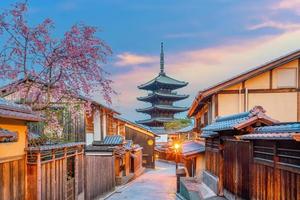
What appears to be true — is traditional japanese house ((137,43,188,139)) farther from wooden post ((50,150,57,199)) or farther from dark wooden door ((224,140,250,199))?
wooden post ((50,150,57,199))

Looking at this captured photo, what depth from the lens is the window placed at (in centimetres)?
1609

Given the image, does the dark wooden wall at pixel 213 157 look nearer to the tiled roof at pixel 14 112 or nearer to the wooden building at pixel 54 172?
the wooden building at pixel 54 172

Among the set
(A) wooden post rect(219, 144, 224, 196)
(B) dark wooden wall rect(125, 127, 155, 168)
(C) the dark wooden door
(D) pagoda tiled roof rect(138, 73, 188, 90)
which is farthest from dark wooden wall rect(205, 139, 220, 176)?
(D) pagoda tiled roof rect(138, 73, 188, 90)

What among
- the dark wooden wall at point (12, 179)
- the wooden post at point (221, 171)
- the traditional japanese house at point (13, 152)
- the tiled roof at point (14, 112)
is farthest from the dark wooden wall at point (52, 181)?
the wooden post at point (221, 171)

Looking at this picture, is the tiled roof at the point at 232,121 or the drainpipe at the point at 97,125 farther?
the drainpipe at the point at 97,125

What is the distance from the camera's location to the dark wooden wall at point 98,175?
15.1 meters

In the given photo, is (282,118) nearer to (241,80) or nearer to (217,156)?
(241,80)

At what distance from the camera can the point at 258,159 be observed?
8539 millimetres

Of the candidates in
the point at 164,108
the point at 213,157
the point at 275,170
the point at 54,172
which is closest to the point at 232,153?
the point at 275,170

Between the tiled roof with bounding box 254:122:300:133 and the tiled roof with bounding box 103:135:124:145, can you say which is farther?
the tiled roof with bounding box 103:135:124:145

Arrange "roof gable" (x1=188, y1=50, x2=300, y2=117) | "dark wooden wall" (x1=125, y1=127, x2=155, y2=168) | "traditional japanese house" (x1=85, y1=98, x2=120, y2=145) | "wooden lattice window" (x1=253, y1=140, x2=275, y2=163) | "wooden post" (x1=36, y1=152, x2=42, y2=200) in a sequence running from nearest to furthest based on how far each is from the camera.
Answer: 1. "wooden lattice window" (x1=253, y1=140, x2=275, y2=163)
2. "wooden post" (x1=36, y1=152, x2=42, y2=200)
3. "roof gable" (x1=188, y1=50, x2=300, y2=117)
4. "traditional japanese house" (x1=85, y1=98, x2=120, y2=145)
5. "dark wooden wall" (x1=125, y1=127, x2=155, y2=168)

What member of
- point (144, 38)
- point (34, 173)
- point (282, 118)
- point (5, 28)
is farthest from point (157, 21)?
point (34, 173)

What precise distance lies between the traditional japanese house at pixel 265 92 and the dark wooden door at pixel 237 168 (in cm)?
444

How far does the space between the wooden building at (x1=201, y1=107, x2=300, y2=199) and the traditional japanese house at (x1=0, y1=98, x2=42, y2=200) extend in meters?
5.64
